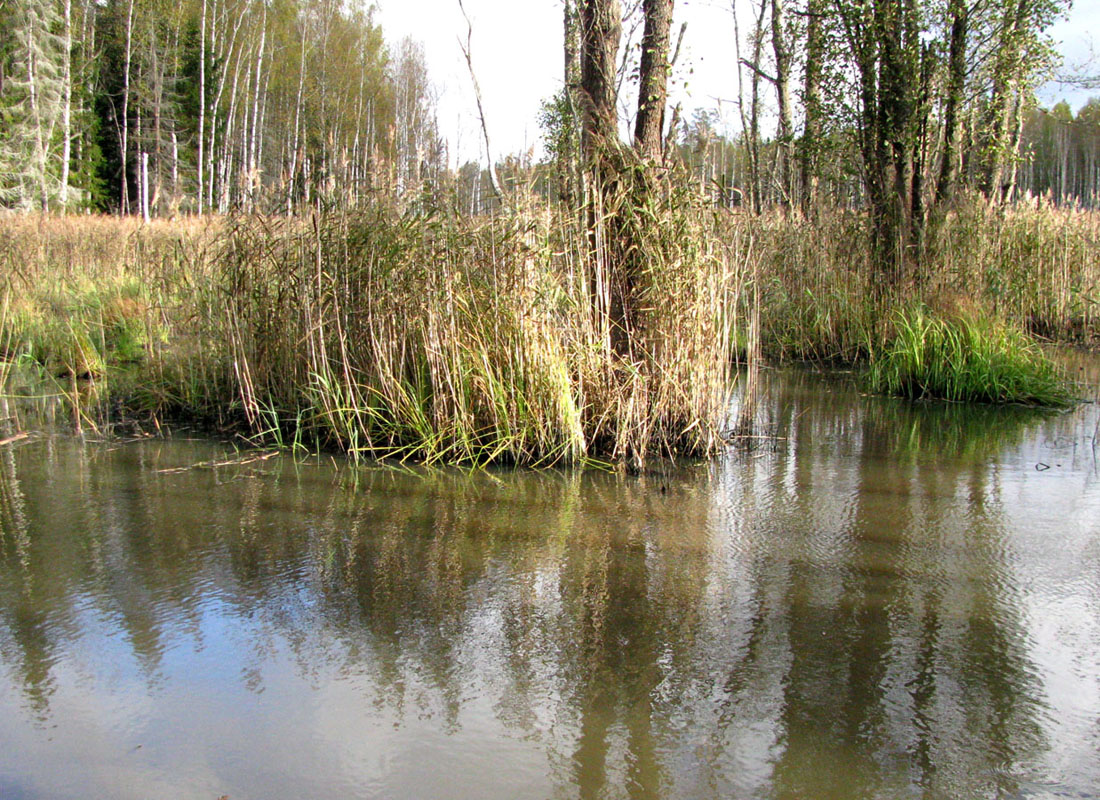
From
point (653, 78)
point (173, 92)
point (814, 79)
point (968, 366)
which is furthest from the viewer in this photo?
point (173, 92)

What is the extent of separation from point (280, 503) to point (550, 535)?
1.47 meters

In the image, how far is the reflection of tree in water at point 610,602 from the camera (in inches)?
82.2

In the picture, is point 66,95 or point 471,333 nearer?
point 471,333

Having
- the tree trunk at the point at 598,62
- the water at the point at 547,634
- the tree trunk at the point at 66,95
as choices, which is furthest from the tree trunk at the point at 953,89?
the tree trunk at the point at 66,95

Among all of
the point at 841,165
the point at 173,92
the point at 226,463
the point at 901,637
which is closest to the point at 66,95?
the point at 173,92

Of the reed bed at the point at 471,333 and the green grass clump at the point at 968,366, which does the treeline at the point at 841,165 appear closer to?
the reed bed at the point at 471,333

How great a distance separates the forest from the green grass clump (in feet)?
0.13

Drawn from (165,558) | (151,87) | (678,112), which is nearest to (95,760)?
(165,558)

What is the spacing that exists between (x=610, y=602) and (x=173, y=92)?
107 ft

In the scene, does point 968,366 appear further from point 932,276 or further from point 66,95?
point 66,95

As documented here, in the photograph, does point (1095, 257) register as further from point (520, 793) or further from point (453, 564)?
point (520, 793)

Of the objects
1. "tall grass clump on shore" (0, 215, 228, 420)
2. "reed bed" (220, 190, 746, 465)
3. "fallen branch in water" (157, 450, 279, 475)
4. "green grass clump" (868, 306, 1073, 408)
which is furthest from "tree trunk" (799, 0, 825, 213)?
"fallen branch in water" (157, 450, 279, 475)

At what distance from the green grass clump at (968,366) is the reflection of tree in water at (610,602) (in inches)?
98.0

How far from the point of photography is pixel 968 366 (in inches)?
278
